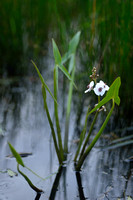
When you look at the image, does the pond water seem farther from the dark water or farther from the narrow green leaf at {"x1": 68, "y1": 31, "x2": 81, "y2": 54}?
the narrow green leaf at {"x1": 68, "y1": 31, "x2": 81, "y2": 54}

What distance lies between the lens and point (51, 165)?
1310mm

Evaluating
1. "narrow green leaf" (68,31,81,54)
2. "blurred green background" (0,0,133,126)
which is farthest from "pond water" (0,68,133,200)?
"narrow green leaf" (68,31,81,54)

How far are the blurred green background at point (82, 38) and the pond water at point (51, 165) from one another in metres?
0.33

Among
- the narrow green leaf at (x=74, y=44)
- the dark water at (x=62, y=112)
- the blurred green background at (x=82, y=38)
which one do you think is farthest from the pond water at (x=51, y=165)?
the narrow green leaf at (x=74, y=44)

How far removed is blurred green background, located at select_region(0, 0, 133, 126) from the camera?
5.33 feet

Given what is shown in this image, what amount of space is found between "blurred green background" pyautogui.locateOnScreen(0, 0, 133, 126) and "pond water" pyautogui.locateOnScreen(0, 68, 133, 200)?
0.33m

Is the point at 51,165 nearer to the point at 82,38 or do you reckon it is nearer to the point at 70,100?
the point at 70,100

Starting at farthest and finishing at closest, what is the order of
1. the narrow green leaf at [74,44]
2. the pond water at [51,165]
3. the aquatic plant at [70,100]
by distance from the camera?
the narrow green leaf at [74,44] < the pond water at [51,165] < the aquatic plant at [70,100]

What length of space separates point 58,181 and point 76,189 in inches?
3.6

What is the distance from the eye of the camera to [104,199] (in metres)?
1.09

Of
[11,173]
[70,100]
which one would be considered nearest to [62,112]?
[70,100]

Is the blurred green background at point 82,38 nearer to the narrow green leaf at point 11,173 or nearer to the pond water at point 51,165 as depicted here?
the pond water at point 51,165

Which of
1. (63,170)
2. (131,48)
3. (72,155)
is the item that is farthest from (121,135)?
(131,48)

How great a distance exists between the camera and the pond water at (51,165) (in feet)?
3.69
